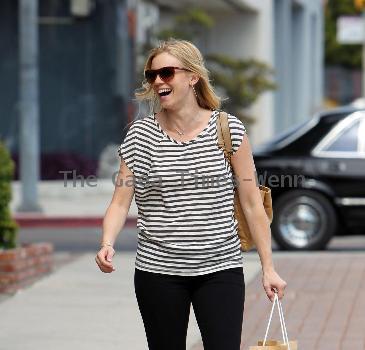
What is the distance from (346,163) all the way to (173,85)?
31.5 feet

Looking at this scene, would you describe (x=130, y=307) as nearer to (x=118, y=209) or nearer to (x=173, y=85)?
(x=118, y=209)

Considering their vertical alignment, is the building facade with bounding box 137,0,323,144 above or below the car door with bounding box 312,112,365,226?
above

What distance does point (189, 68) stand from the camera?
218 inches

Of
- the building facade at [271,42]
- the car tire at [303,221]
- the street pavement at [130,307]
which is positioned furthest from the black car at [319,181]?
the building facade at [271,42]

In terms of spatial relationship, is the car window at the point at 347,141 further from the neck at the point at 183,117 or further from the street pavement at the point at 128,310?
the neck at the point at 183,117

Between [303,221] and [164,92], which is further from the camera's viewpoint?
[303,221]

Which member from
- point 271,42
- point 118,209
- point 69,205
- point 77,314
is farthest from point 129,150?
point 271,42

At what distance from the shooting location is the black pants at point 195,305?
5.44m

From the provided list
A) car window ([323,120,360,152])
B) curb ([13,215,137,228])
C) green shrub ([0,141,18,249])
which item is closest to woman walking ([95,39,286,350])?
green shrub ([0,141,18,249])

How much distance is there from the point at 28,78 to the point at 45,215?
2.06 metres

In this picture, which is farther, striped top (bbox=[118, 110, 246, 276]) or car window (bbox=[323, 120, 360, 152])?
car window (bbox=[323, 120, 360, 152])

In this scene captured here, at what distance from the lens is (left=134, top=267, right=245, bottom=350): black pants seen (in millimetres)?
5441

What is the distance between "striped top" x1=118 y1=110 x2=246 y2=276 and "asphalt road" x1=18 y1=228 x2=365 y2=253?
10.1 m

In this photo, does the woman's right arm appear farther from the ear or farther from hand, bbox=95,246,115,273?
the ear
